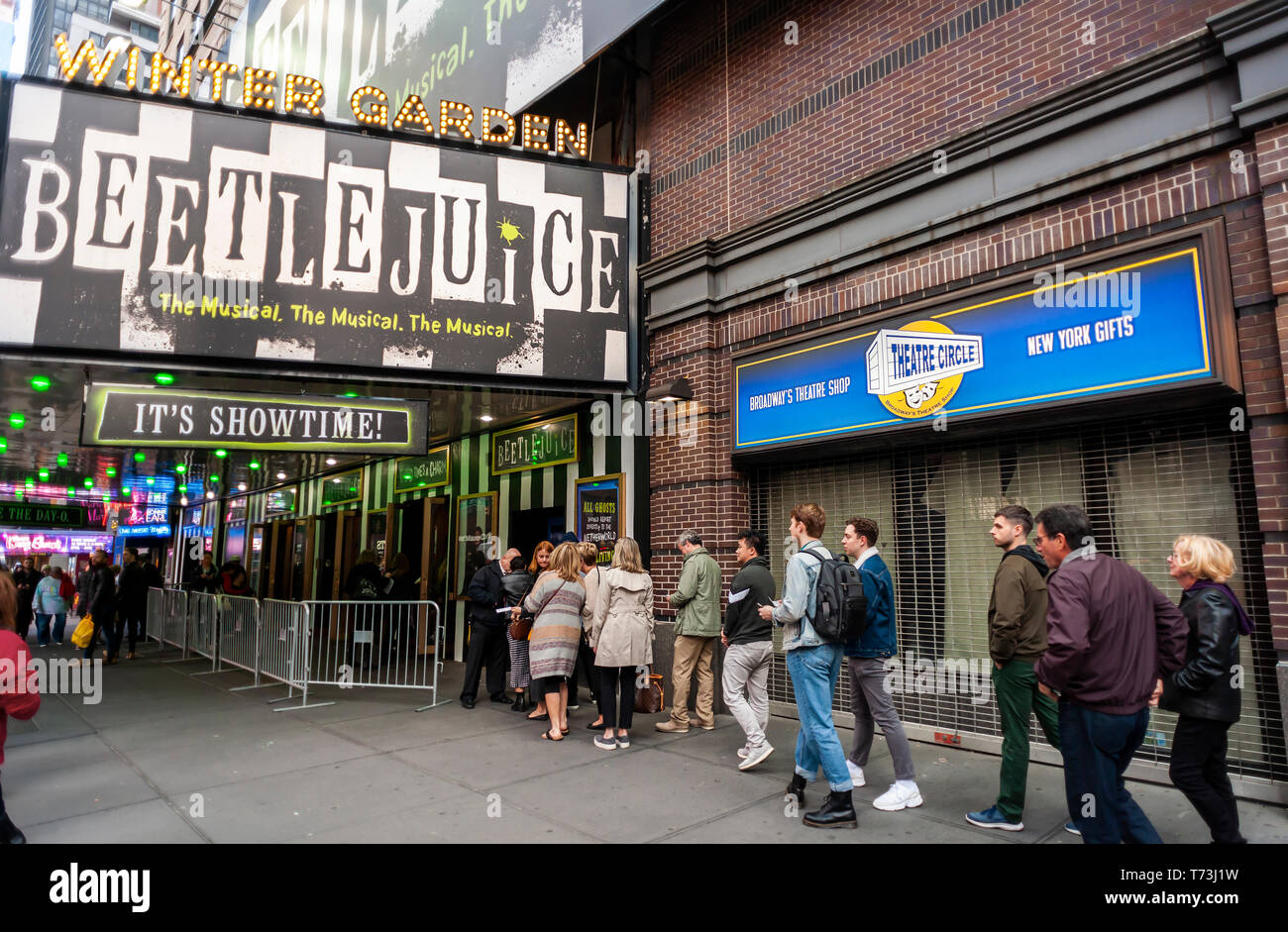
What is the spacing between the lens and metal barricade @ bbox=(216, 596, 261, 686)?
389 inches

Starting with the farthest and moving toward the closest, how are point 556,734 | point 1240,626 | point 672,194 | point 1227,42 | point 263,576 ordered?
1. point 263,576
2. point 672,194
3. point 556,734
4. point 1227,42
5. point 1240,626

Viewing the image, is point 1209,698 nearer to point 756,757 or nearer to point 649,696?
point 756,757

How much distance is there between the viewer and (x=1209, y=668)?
3.60m

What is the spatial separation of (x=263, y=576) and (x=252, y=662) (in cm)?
1361

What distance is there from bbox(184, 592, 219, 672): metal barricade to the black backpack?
10307mm

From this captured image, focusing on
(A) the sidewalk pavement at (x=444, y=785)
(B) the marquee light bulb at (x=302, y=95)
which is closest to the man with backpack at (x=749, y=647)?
(A) the sidewalk pavement at (x=444, y=785)

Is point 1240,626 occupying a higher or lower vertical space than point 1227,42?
lower

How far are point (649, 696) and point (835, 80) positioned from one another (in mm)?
6935

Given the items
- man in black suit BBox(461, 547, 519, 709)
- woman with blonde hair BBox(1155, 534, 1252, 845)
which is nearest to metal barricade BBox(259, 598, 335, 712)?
man in black suit BBox(461, 547, 519, 709)

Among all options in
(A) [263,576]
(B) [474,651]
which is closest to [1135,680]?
(B) [474,651]

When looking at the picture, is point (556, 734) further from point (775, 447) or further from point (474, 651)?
point (775, 447)

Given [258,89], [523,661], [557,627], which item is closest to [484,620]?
[523,661]

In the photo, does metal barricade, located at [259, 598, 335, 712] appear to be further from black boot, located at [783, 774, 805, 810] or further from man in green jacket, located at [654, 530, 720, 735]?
black boot, located at [783, 774, 805, 810]

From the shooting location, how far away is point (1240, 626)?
371cm
